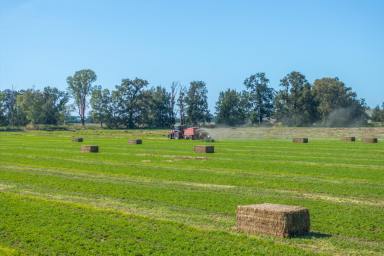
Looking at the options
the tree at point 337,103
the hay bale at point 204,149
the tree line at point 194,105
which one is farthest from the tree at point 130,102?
the hay bale at point 204,149

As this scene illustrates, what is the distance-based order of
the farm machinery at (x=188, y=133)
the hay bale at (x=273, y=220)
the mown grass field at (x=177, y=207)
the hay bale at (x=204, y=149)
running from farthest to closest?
the farm machinery at (x=188, y=133) → the hay bale at (x=204, y=149) → the hay bale at (x=273, y=220) → the mown grass field at (x=177, y=207)

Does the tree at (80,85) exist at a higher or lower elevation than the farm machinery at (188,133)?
higher

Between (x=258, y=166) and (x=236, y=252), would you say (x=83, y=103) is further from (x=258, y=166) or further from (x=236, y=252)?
(x=236, y=252)

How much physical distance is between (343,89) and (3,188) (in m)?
113

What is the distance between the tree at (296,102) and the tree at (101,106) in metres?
41.1

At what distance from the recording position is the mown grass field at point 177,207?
36.0 ft

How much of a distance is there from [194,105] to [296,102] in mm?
28428

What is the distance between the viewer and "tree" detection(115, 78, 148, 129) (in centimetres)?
13925

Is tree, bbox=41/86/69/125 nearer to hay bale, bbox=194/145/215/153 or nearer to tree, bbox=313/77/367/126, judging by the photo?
tree, bbox=313/77/367/126

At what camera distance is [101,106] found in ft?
459

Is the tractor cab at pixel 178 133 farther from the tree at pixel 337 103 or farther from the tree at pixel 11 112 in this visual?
the tree at pixel 11 112

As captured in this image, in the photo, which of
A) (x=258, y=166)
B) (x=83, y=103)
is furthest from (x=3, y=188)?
(x=83, y=103)

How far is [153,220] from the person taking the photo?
1339 cm

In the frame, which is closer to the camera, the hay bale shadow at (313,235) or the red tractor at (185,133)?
the hay bale shadow at (313,235)
